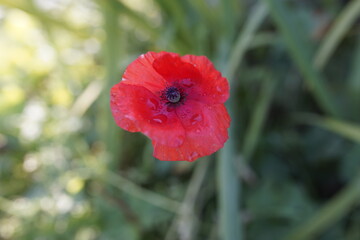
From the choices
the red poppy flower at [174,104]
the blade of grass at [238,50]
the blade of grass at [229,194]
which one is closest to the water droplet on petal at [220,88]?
the red poppy flower at [174,104]

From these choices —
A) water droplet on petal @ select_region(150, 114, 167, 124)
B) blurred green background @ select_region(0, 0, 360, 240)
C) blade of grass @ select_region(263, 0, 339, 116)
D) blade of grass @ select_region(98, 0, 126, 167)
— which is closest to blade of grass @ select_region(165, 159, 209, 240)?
blurred green background @ select_region(0, 0, 360, 240)

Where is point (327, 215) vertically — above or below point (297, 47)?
below

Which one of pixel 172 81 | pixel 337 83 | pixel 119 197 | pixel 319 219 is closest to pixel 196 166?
pixel 119 197

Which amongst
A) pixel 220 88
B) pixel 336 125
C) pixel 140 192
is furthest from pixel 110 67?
pixel 220 88

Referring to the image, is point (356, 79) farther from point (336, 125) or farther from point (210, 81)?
point (210, 81)

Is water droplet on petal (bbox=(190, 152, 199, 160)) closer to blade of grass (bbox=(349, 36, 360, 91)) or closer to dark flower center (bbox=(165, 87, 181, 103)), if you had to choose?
dark flower center (bbox=(165, 87, 181, 103))

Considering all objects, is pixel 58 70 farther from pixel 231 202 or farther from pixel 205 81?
pixel 205 81
